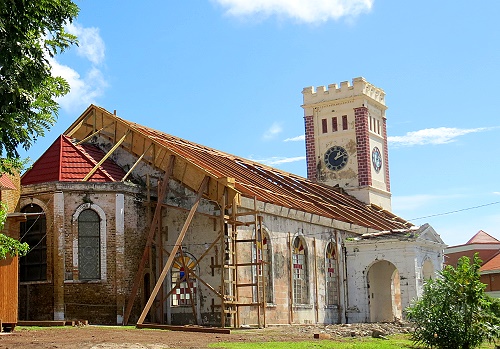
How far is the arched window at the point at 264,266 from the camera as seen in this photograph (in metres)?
29.0

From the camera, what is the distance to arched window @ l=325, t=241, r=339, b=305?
116 feet

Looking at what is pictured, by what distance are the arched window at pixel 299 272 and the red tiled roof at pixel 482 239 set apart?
102 feet

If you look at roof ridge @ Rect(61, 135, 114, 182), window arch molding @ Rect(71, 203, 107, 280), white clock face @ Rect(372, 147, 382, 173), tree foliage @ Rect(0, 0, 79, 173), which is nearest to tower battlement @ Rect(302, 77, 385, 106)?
white clock face @ Rect(372, 147, 382, 173)

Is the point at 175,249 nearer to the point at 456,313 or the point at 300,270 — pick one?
the point at 300,270

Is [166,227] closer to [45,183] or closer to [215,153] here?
[45,183]

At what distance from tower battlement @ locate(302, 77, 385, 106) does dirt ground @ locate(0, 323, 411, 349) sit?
27.1 metres

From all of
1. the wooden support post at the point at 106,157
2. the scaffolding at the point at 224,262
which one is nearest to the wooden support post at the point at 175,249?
the scaffolding at the point at 224,262

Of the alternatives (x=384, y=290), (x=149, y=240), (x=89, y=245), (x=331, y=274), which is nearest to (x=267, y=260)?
(x=149, y=240)

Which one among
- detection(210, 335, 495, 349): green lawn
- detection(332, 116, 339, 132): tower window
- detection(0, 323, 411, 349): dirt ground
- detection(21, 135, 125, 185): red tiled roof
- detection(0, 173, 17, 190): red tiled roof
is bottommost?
detection(210, 335, 495, 349): green lawn

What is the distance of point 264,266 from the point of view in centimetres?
3091

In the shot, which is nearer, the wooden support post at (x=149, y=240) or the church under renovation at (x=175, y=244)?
the wooden support post at (x=149, y=240)

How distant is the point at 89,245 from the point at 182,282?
3.93m

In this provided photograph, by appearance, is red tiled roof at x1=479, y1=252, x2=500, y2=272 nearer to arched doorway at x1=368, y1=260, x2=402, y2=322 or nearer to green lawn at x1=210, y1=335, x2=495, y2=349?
arched doorway at x1=368, y1=260, x2=402, y2=322

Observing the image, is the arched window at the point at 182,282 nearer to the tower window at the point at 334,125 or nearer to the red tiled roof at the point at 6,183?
the red tiled roof at the point at 6,183
